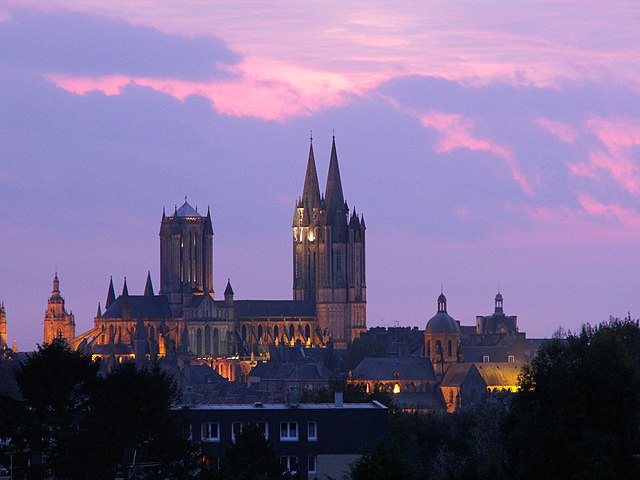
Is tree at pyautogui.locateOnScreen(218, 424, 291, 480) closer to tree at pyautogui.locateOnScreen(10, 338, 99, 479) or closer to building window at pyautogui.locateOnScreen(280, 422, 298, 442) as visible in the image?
tree at pyautogui.locateOnScreen(10, 338, 99, 479)

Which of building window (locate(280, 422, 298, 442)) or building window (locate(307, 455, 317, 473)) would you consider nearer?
building window (locate(307, 455, 317, 473))

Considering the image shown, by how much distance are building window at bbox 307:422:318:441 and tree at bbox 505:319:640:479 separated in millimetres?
18210

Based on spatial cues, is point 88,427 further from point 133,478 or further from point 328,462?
point 328,462

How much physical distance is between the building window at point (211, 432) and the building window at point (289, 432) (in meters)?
2.94

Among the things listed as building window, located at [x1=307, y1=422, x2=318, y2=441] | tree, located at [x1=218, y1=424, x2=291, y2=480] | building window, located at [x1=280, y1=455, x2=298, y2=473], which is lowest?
tree, located at [x1=218, y1=424, x2=291, y2=480]

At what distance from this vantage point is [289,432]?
303 ft

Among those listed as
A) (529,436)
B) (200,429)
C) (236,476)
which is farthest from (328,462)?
(529,436)

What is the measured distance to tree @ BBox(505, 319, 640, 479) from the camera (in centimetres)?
6825

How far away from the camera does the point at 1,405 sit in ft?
253

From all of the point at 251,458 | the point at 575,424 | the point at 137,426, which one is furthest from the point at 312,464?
the point at 575,424

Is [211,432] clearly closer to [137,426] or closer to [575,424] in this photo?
[137,426]

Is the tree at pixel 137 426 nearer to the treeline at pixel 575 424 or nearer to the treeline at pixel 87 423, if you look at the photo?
the treeline at pixel 87 423

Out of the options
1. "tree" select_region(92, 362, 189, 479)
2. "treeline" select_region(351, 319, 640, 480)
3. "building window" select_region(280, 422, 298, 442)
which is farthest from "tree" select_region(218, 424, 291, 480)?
"building window" select_region(280, 422, 298, 442)

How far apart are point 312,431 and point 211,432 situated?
4.73 metres
